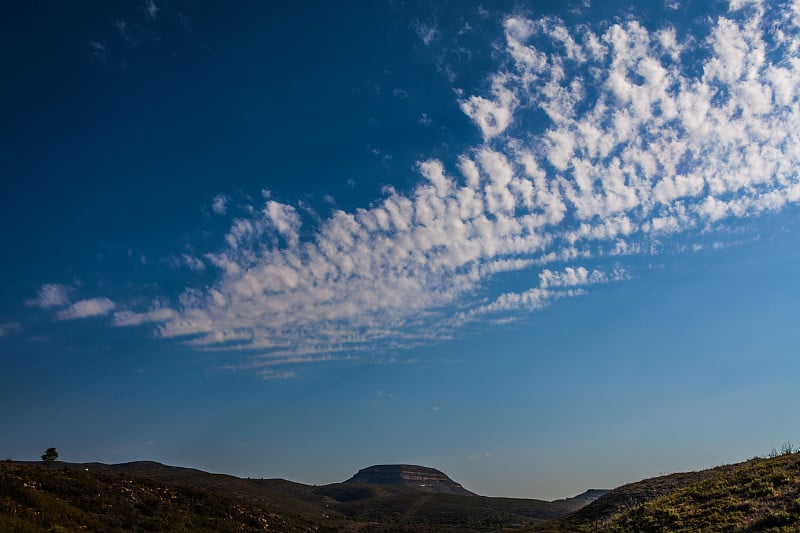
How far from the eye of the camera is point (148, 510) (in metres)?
38.3

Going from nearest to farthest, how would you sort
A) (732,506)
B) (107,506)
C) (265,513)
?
(732,506) < (107,506) < (265,513)

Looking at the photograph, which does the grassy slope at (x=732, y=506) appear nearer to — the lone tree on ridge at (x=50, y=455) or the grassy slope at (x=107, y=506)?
the grassy slope at (x=107, y=506)

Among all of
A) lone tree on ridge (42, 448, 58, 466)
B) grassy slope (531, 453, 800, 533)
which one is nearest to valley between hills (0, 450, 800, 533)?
grassy slope (531, 453, 800, 533)

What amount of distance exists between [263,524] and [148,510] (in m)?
13.7

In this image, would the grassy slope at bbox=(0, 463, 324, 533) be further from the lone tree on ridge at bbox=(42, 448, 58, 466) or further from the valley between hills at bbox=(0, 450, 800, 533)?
the lone tree on ridge at bbox=(42, 448, 58, 466)

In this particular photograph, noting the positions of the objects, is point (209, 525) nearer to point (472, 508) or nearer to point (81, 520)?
point (81, 520)

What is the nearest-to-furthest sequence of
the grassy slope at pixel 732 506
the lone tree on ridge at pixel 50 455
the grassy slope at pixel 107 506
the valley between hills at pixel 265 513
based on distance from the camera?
the grassy slope at pixel 732 506, the valley between hills at pixel 265 513, the grassy slope at pixel 107 506, the lone tree on ridge at pixel 50 455

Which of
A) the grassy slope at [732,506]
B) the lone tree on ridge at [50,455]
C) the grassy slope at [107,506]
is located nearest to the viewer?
the grassy slope at [732,506]

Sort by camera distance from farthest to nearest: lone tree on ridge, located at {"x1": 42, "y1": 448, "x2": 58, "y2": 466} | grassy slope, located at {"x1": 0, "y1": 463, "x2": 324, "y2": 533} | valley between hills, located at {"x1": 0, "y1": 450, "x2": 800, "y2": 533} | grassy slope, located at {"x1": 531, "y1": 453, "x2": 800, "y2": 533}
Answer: lone tree on ridge, located at {"x1": 42, "y1": 448, "x2": 58, "y2": 466} < grassy slope, located at {"x1": 0, "y1": 463, "x2": 324, "y2": 533} < valley between hills, located at {"x1": 0, "y1": 450, "x2": 800, "y2": 533} < grassy slope, located at {"x1": 531, "y1": 453, "x2": 800, "y2": 533}

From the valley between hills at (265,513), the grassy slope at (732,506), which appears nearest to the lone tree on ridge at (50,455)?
the valley between hills at (265,513)

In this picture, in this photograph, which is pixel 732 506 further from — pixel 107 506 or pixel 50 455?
Answer: pixel 50 455

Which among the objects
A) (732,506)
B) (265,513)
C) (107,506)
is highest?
(732,506)

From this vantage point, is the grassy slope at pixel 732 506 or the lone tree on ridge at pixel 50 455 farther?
the lone tree on ridge at pixel 50 455

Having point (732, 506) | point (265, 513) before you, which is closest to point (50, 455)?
point (265, 513)
